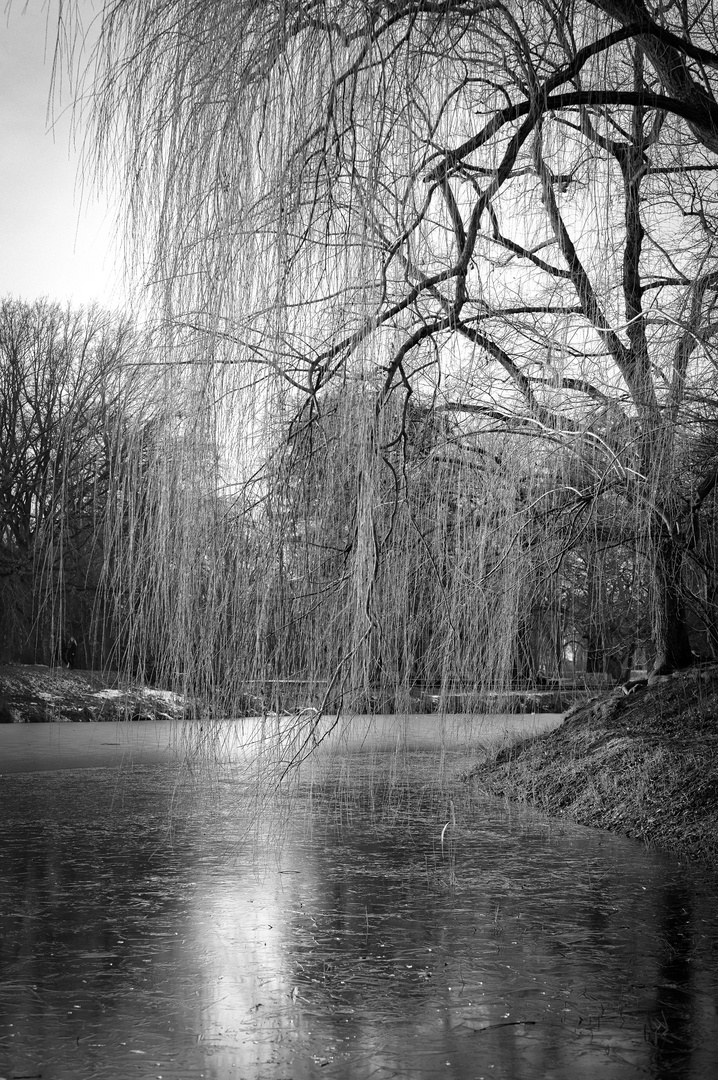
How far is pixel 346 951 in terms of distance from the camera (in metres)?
3.12

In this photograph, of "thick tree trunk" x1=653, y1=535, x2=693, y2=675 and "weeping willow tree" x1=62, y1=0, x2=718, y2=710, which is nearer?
"weeping willow tree" x1=62, y1=0, x2=718, y2=710

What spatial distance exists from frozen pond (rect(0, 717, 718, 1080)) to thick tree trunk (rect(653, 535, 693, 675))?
5.02ft

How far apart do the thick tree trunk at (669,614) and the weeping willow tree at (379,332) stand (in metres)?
0.55

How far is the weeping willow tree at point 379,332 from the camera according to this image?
234cm

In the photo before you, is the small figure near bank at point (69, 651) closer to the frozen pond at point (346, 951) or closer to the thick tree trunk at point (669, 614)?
the thick tree trunk at point (669, 614)

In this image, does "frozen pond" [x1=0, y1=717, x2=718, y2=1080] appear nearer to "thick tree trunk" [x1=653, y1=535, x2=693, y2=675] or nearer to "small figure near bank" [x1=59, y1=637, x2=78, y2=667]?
"thick tree trunk" [x1=653, y1=535, x2=693, y2=675]

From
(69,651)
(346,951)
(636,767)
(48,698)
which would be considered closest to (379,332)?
(346,951)

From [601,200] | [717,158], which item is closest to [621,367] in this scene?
[717,158]

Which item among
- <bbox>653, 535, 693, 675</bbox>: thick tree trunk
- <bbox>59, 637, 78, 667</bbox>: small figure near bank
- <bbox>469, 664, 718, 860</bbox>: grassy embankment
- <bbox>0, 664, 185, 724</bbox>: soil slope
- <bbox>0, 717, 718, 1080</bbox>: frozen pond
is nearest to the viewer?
<bbox>0, 717, 718, 1080</bbox>: frozen pond

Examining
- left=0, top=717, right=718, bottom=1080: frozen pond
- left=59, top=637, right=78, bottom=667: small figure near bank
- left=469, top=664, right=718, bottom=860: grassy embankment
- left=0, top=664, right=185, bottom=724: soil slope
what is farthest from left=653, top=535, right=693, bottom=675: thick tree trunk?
left=59, top=637, right=78, bottom=667: small figure near bank

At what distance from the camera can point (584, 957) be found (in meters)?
3.04

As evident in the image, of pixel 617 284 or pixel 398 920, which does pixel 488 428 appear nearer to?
pixel 617 284

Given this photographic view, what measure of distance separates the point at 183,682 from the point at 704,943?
1760mm

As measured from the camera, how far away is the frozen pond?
232 cm
